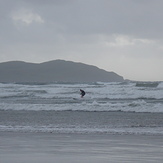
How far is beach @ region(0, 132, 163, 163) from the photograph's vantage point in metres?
8.31

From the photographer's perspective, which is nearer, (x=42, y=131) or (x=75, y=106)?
(x=42, y=131)

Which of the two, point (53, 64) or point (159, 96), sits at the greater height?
point (53, 64)

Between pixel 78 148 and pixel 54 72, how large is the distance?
129 metres

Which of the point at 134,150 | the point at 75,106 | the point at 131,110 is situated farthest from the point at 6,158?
the point at 75,106

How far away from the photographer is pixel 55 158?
8422 mm

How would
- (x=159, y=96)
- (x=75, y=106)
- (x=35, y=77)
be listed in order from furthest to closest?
(x=35, y=77) → (x=159, y=96) → (x=75, y=106)

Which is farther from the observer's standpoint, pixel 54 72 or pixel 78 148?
pixel 54 72

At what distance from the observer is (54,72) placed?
138500 mm

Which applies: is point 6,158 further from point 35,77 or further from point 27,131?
point 35,77

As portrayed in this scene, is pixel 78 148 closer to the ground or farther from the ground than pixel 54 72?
closer to the ground

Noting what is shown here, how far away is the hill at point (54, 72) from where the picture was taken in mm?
130750

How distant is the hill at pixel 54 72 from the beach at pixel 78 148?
11467 centimetres

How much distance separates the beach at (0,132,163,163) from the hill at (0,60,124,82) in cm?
11467

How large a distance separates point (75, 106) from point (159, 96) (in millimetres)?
13831
